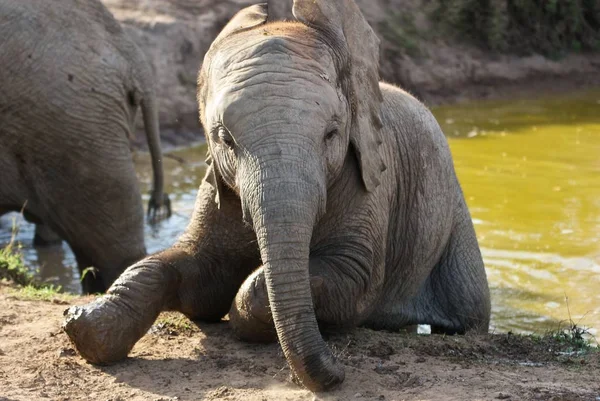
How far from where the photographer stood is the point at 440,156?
18.9 feet

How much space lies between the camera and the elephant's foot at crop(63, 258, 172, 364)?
4516 millimetres

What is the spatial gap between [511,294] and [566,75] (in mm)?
8210

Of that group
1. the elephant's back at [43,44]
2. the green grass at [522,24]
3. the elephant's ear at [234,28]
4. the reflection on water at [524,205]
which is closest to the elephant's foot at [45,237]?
the reflection on water at [524,205]

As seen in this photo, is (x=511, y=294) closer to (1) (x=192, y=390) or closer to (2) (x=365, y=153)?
(2) (x=365, y=153)

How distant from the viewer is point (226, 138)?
4.14m

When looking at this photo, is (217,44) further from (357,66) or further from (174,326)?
(174,326)

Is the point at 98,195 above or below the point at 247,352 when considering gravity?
above

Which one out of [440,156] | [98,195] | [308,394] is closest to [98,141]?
[98,195]

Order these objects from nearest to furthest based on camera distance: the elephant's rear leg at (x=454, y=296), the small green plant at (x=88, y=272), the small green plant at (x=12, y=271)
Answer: the elephant's rear leg at (x=454, y=296) < the small green plant at (x=12, y=271) < the small green plant at (x=88, y=272)

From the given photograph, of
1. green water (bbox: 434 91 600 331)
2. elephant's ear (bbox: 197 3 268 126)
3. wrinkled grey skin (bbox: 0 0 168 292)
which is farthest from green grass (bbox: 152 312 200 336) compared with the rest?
green water (bbox: 434 91 600 331)

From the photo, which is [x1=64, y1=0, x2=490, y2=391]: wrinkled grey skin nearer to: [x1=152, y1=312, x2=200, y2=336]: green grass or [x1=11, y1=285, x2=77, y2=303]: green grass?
[x1=152, y1=312, x2=200, y2=336]: green grass

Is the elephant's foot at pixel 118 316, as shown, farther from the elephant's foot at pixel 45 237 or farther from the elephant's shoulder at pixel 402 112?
the elephant's foot at pixel 45 237

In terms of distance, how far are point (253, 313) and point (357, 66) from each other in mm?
1026

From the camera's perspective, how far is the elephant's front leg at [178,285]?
4.54 metres
